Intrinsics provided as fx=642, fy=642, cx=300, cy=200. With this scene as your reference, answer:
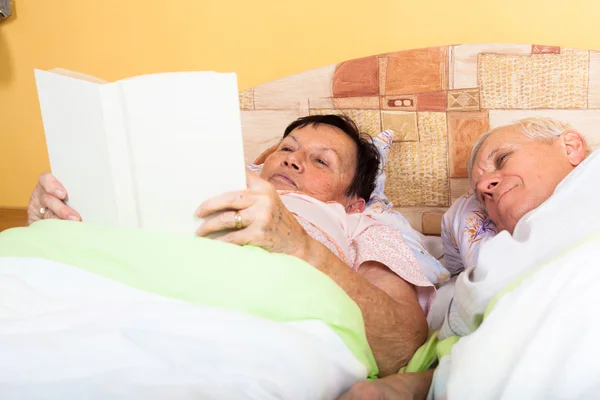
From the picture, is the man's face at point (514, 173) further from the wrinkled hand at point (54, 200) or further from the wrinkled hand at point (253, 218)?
Result: the wrinkled hand at point (54, 200)

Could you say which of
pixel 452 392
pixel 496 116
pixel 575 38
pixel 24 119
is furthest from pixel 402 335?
pixel 24 119

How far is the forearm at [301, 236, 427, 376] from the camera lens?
1.11m

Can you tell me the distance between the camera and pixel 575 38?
185cm

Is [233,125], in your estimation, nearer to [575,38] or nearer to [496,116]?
[496,116]

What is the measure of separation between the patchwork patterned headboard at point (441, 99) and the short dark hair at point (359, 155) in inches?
5.1

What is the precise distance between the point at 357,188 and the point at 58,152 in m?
0.85

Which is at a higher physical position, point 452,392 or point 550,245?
point 550,245

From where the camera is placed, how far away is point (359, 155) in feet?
5.67

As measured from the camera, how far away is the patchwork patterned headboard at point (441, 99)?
1.71 metres

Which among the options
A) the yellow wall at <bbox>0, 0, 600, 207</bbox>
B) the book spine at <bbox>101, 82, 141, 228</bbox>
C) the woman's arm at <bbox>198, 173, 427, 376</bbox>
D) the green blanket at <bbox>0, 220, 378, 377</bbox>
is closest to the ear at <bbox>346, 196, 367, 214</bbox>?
the woman's arm at <bbox>198, 173, 427, 376</bbox>

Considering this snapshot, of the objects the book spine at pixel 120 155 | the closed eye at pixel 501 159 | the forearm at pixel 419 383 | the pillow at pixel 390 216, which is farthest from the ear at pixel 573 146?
the book spine at pixel 120 155

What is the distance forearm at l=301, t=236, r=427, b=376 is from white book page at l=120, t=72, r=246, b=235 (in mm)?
214

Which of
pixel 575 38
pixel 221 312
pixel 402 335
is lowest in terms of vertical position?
pixel 402 335

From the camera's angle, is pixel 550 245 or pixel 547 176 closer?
pixel 550 245
